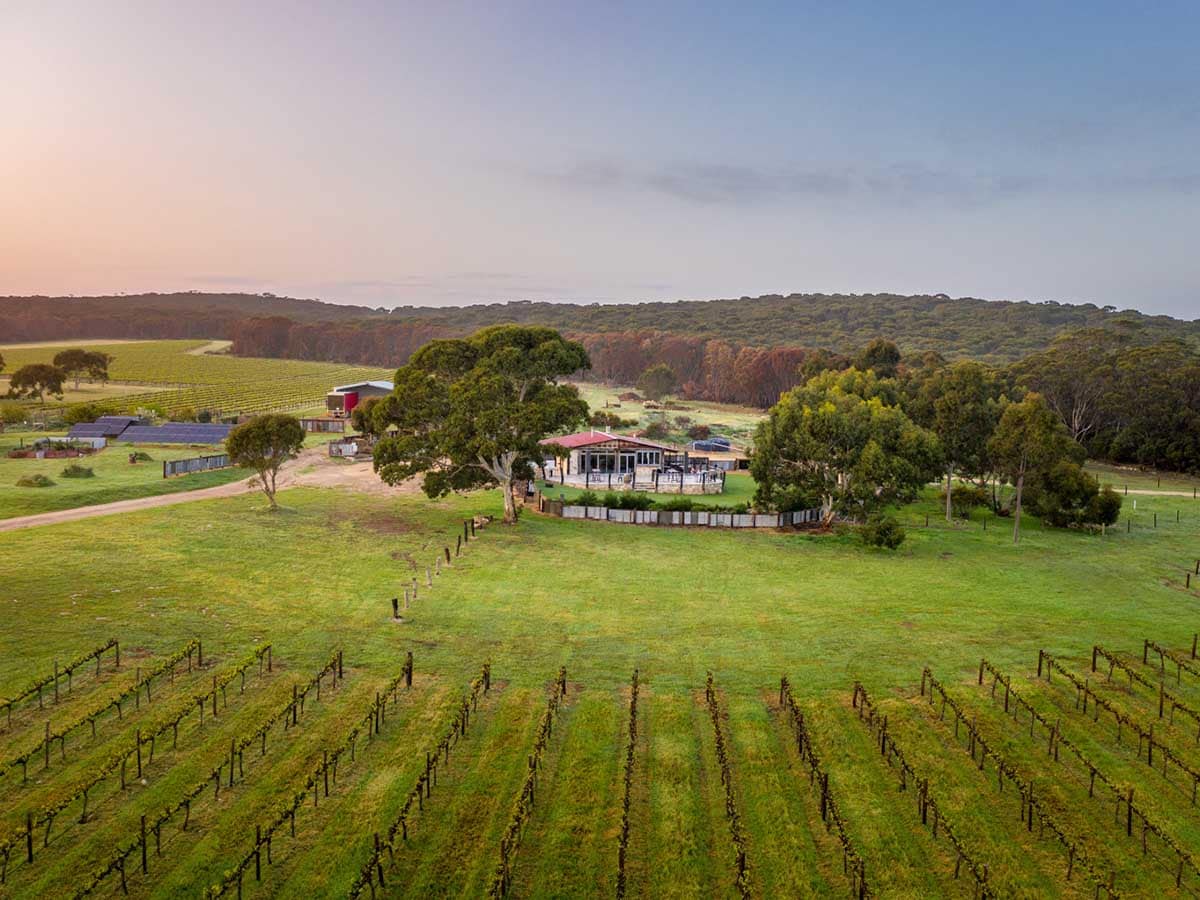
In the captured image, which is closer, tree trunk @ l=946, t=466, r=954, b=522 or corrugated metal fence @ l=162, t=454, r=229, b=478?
tree trunk @ l=946, t=466, r=954, b=522

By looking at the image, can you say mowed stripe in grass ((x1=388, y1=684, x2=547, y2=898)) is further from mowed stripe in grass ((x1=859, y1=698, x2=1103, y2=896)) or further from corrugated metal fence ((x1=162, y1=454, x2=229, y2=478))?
corrugated metal fence ((x1=162, y1=454, x2=229, y2=478))

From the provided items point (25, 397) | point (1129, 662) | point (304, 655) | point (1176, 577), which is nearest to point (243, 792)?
point (304, 655)

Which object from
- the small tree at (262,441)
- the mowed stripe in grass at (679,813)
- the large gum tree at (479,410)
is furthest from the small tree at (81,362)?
the mowed stripe in grass at (679,813)

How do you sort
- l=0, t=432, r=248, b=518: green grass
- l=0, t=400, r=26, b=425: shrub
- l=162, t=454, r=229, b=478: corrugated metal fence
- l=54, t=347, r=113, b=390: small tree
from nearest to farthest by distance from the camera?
l=0, t=432, r=248, b=518: green grass
l=162, t=454, r=229, b=478: corrugated metal fence
l=0, t=400, r=26, b=425: shrub
l=54, t=347, r=113, b=390: small tree

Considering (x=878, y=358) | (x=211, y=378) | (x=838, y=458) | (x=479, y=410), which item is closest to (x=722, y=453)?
(x=838, y=458)

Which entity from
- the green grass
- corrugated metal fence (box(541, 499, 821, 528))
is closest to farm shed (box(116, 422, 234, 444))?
the green grass

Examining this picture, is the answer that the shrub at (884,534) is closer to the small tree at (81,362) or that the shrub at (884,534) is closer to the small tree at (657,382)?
the small tree at (657,382)

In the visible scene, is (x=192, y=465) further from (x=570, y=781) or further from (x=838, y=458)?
(x=570, y=781)
